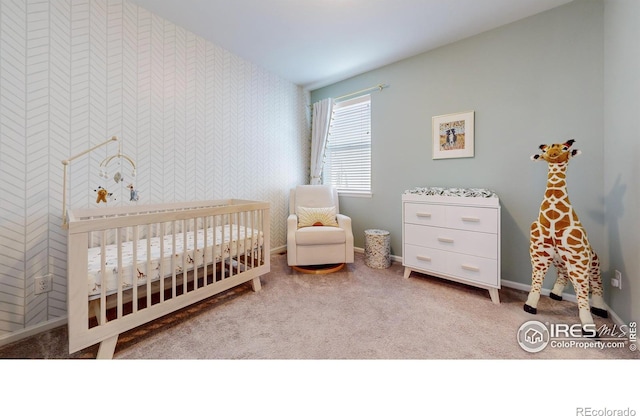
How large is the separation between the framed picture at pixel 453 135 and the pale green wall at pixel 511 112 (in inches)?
2.5

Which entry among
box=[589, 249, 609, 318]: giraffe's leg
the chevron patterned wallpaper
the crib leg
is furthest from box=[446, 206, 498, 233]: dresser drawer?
the crib leg

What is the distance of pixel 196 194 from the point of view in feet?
7.90

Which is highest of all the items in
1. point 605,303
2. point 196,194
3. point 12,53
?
point 12,53

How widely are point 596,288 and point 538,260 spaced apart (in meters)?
0.39

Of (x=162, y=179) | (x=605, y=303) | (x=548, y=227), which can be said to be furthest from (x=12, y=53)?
(x=605, y=303)

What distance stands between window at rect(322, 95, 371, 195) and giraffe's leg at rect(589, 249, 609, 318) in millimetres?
2026

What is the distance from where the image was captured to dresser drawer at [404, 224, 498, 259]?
74.8 inches

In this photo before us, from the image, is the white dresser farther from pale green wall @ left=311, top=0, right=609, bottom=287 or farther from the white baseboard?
the white baseboard

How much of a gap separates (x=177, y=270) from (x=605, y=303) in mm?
2988

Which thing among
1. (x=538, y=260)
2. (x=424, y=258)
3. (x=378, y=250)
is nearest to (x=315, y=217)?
(x=378, y=250)

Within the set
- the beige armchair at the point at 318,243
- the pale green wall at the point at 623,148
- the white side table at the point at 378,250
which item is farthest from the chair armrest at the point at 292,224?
the pale green wall at the point at 623,148

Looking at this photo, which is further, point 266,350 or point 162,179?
point 162,179

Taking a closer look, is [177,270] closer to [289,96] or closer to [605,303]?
[289,96]

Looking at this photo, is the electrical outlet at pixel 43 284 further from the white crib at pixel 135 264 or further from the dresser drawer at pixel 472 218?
the dresser drawer at pixel 472 218
